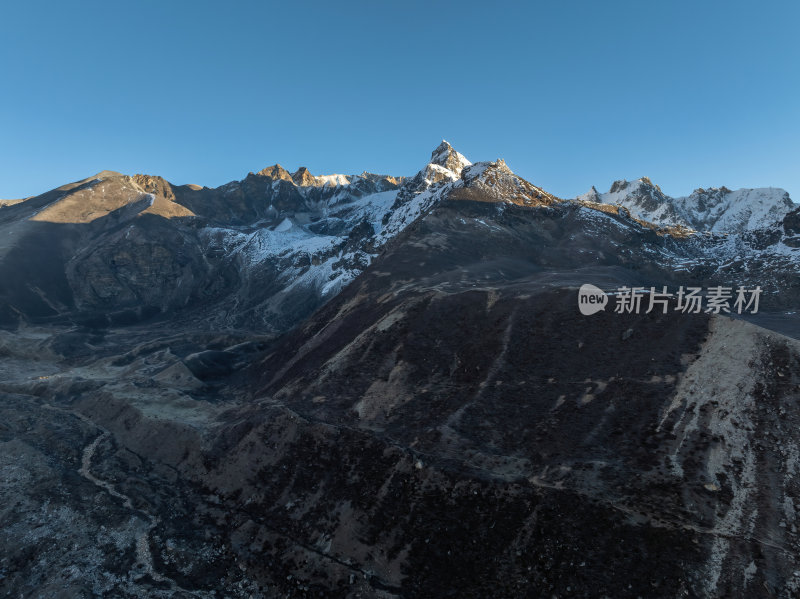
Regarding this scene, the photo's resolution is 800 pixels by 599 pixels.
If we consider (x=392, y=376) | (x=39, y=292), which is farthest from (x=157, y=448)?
(x=39, y=292)

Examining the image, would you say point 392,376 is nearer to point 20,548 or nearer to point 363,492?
point 363,492

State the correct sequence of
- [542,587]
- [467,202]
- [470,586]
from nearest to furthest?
1. [542,587]
2. [470,586]
3. [467,202]

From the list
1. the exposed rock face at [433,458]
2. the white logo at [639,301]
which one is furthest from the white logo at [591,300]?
the exposed rock face at [433,458]

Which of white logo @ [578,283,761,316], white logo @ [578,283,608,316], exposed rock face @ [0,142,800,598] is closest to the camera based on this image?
exposed rock face @ [0,142,800,598]

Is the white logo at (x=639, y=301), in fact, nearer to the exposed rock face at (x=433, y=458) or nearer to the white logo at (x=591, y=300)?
the white logo at (x=591, y=300)

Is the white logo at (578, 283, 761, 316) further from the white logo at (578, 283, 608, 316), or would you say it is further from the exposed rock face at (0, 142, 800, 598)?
the exposed rock face at (0, 142, 800, 598)

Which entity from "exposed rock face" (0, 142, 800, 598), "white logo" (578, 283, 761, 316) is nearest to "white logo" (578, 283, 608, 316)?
"white logo" (578, 283, 761, 316)

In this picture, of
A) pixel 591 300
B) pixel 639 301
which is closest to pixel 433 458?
pixel 591 300

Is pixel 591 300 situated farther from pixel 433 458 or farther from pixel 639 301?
pixel 433 458
